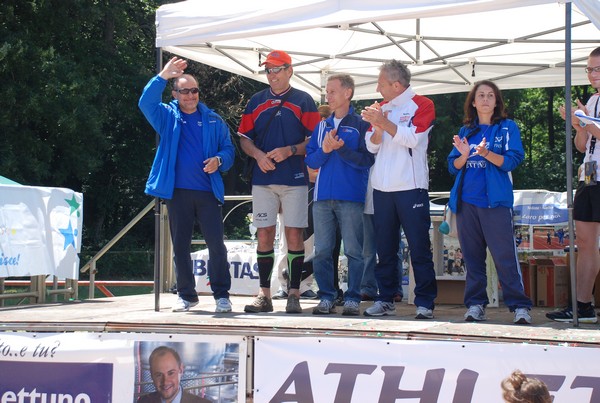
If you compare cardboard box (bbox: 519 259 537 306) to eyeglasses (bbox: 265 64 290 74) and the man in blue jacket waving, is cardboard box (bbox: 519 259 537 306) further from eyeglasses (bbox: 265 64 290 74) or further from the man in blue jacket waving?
eyeglasses (bbox: 265 64 290 74)

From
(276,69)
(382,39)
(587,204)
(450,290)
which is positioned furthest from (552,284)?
(276,69)

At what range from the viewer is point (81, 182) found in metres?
29.5

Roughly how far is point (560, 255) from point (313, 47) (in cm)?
310

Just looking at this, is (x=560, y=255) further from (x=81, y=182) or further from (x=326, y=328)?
(x=81, y=182)

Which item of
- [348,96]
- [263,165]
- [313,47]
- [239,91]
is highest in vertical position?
[239,91]

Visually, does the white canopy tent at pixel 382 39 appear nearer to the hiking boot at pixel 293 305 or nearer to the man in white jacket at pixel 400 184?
the man in white jacket at pixel 400 184

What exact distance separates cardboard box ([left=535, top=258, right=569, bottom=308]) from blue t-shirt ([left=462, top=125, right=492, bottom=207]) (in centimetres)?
189

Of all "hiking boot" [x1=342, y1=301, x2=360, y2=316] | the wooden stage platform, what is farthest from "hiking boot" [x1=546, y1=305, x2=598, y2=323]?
"hiking boot" [x1=342, y1=301, x2=360, y2=316]

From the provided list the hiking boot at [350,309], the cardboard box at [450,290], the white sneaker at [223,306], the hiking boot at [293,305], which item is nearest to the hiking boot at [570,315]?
the hiking boot at [350,309]

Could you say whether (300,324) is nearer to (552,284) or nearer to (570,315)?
(570,315)

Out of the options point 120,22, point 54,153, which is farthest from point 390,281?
point 120,22

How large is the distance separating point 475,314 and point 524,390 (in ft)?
4.89

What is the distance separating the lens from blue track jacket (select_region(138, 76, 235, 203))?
241 inches

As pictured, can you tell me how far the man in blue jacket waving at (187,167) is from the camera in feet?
20.1
